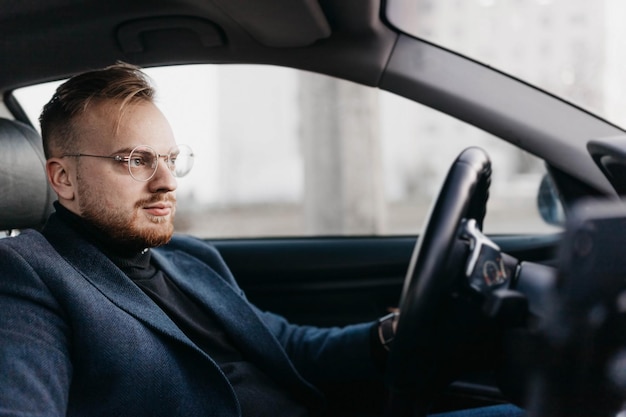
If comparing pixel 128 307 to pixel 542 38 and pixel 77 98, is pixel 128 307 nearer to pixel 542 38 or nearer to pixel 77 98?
pixel 77 98

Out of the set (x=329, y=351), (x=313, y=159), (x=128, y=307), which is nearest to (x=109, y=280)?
(x=128, y=307)

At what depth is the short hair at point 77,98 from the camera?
1463 mm

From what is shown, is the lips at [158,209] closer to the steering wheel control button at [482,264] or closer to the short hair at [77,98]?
the short hair at [77,98]

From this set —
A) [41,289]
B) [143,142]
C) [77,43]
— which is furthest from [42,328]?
[77,43]

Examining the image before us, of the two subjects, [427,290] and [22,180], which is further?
[22,180]

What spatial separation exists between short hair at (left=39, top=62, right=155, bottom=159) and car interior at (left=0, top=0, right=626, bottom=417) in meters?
0.17

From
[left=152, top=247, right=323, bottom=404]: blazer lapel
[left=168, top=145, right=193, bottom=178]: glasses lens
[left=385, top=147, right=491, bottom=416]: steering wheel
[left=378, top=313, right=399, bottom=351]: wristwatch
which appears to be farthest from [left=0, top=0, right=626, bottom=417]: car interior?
[left=168, top=145, right=193, bottom=178]: glasses lens

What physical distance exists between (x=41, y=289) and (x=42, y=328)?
0.26ft

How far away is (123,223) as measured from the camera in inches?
55.9

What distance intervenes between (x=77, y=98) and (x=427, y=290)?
33.6 inches

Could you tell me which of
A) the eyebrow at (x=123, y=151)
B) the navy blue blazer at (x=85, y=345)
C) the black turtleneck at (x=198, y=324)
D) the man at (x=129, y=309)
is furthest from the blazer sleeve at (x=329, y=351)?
the eyebrow at (x=123, y=151)

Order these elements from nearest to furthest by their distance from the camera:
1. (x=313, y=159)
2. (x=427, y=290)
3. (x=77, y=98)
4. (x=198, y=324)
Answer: (x=427, y=290)
(x=77, y=98)
(x=198, y=324)
(x=313, y=159)

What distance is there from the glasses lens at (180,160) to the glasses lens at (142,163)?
2.3 inches

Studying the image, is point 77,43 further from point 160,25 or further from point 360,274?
point 360,274
